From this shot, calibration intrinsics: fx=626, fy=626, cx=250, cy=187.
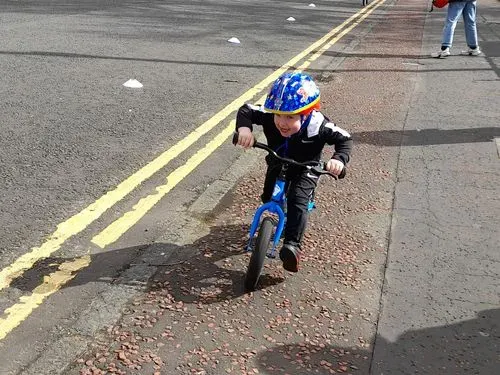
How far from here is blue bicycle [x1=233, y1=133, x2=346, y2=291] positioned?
3258mm

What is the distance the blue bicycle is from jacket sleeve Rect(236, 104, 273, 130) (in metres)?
0.09

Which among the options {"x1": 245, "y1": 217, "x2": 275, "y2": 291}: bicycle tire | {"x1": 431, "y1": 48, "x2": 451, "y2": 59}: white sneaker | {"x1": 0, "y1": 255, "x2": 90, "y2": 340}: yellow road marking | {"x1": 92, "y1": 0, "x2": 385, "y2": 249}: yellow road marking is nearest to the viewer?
{"x1": 0, "y1": 255, "x2": 90, "y2": 340}: yellow road marking

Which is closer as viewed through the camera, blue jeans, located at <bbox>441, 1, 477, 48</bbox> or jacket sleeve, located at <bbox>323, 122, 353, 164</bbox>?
jacket sleeve, located at <bbox>323, 122, 353, 164</bbox>

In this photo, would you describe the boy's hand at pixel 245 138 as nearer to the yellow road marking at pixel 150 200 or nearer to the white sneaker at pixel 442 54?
the yellow road marking at pixel 150 200

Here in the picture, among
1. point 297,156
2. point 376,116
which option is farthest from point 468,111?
point 297,156

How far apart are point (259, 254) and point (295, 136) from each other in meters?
0.67

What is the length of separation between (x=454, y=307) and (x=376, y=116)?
411cm

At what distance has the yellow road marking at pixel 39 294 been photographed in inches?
116

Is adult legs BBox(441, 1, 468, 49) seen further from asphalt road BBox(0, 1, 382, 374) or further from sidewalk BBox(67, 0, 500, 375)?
sidewalk BBox(67, 0, 500, 375)

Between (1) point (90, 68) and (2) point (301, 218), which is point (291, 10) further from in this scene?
(2) point (301, 218)

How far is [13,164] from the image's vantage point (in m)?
4.87

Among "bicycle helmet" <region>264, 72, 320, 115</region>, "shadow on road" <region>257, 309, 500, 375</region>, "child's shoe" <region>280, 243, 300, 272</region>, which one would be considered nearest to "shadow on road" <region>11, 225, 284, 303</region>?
"child's shoe" <region>280, 243, 300, 272</region>

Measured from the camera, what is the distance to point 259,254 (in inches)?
128

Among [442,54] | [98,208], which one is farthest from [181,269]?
[442,54]
